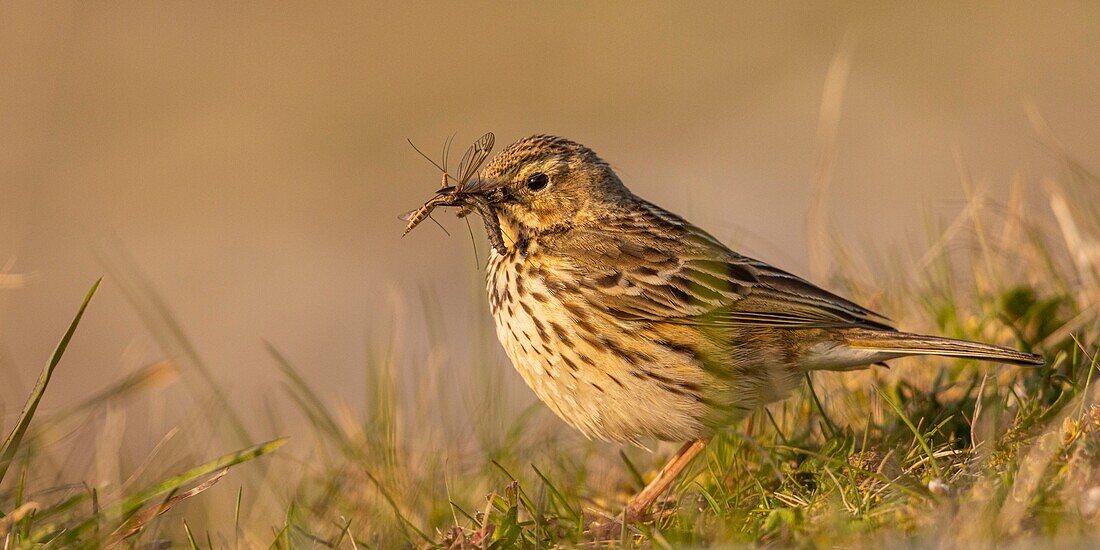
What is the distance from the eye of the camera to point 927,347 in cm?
565

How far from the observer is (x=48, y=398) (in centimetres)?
1222

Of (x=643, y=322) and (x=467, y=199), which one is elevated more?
(x=467, y=199)

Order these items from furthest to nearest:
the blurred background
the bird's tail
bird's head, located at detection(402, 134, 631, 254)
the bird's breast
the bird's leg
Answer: the blurred background
bird's head, located at detection(402, 134, 631, 254)
the bird's breast
the bird's leg
the bird's tail

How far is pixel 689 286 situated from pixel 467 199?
3.98ft

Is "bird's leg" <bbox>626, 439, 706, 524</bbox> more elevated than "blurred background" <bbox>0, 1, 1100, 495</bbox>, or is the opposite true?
"blurred background" <bbox>0, 1, 1100, 495</bbox>

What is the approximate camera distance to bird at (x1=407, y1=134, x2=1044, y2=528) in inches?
233

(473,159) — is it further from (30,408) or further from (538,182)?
(30,408)

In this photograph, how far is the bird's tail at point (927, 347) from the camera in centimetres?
536

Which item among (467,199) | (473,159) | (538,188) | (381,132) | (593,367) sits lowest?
(593,367)

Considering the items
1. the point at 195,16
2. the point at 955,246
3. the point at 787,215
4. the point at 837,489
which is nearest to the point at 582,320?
the point at 837,489

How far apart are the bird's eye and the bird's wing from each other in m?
0.32

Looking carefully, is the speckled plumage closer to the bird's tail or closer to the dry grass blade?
the bird's tail

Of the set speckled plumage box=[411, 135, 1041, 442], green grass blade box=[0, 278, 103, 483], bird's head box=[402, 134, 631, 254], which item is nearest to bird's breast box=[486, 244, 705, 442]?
speckled plumage box=[411, 135, 1041, 442]

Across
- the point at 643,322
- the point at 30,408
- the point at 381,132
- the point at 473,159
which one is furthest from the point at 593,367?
the point at 381,132
